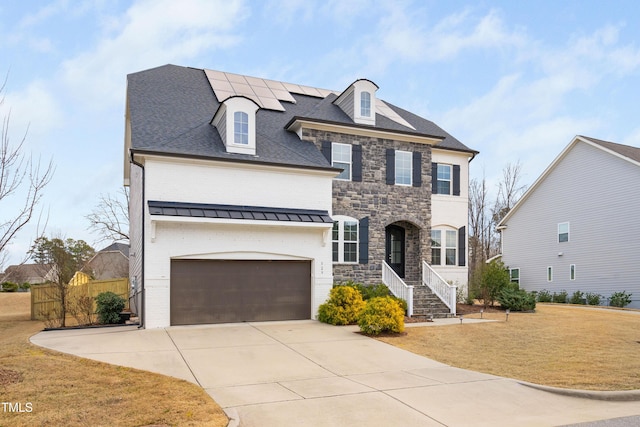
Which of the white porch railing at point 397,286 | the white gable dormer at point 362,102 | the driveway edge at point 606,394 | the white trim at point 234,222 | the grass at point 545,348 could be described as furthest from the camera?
the white gable dormer at point 362,102

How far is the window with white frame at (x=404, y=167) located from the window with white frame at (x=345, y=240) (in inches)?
115

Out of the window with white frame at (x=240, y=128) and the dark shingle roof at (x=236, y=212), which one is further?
the window with white frame at (x=240, y=128)

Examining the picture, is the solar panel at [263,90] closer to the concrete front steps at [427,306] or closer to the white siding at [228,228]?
the white siding at [228,228]

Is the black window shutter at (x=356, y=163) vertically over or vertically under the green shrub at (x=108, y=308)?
over

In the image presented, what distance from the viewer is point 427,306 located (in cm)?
1895

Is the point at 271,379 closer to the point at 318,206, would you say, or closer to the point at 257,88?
the point at 318,206

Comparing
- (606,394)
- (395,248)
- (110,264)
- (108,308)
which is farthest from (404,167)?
(110,264)

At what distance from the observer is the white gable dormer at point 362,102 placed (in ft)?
66.3

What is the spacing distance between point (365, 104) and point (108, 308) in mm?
12272

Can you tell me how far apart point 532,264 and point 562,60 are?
15106 mm

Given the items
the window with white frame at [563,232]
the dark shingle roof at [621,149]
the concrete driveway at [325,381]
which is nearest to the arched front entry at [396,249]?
the concrete driveway at [325,381]

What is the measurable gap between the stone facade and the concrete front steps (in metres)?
1.47

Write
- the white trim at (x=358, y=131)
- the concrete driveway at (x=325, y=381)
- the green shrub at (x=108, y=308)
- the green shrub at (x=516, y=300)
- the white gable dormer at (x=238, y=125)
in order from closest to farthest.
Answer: the concrete driveway at (x=325, y=381) → the green shrub at (x=108, y=308) → the white gable dormer at (x=238, y=125) → the white trim at (x=358, y=131) → the green shrub at (x=516, y=300)

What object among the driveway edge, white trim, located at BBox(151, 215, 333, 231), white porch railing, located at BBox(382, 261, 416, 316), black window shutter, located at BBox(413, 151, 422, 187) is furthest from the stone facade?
the driveway edge
